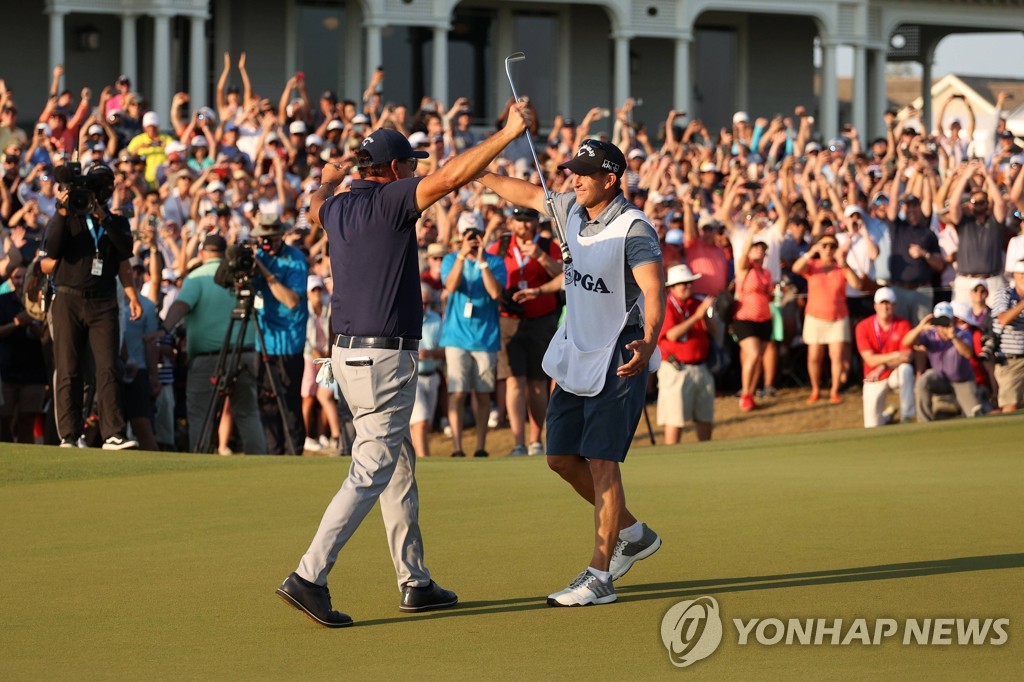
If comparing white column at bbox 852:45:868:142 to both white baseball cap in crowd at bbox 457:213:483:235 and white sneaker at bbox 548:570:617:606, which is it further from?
white sneaker at bbox 548:570:617:606

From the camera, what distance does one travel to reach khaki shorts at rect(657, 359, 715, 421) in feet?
50.3

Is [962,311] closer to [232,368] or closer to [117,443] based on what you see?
[232,368]

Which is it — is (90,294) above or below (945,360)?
above

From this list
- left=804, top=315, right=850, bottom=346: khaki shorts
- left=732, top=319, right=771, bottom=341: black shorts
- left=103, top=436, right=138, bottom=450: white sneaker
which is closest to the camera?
left=103, top=436, right=138, bottom=450: white sneaker

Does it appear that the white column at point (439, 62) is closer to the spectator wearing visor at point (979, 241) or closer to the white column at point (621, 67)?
the white column at point (621, 67)

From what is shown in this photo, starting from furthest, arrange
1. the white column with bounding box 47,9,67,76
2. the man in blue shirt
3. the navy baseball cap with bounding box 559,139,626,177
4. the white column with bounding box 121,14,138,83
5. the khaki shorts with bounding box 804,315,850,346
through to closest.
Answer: the white column with bounding box 121,14,138,83 < the white column with bounding box 47,9,67,76 < the khaki shorts with bounding box 804,315,850,346 < the man in blue shirt < the navy baseball cap with bounding box 559,139,626,177

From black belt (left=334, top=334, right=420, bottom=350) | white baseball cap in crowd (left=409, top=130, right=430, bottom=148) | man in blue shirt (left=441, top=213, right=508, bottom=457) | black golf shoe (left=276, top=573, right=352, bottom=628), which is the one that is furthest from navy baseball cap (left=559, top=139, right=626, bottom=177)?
white baseball cap in crowd (left=409, top=130, right=430, bottom=148)

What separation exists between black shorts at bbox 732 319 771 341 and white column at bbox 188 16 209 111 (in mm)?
14405

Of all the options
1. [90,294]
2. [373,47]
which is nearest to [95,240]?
[90,294]

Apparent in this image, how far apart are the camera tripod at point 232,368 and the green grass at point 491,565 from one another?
193cm

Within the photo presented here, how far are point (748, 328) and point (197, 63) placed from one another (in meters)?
15.0

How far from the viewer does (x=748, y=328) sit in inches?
700

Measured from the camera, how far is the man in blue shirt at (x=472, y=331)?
15203 mm

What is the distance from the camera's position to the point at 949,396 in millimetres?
17031
